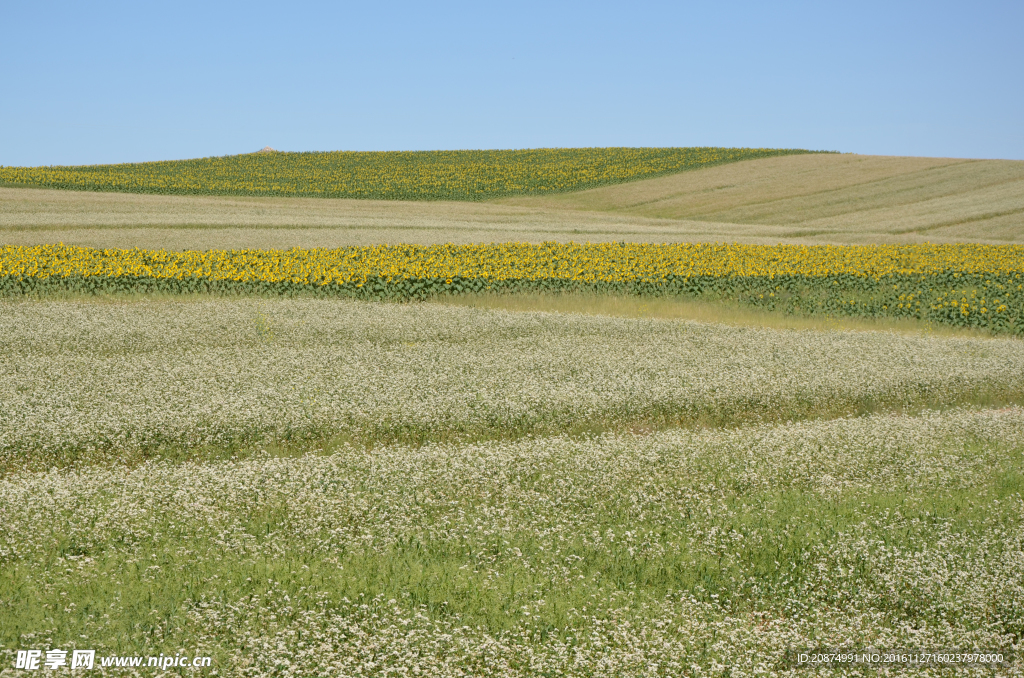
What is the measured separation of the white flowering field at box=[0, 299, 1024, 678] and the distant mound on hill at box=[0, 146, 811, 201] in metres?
49.9

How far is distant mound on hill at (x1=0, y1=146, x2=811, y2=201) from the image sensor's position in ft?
208

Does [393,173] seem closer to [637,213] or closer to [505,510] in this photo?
[637,213]

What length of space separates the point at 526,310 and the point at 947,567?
1787 cm

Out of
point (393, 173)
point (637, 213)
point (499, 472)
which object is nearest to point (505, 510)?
point (499, 472)

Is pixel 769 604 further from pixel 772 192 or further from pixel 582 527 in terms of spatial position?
pixel 772 192

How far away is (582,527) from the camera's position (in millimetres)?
8031

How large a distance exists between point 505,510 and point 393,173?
67.2m

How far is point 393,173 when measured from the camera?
2881 inches

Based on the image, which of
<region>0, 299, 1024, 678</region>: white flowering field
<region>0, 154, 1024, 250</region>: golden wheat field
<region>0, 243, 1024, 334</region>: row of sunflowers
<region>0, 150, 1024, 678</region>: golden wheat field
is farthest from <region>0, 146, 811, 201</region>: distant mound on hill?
<region>0, 299, 1024, 678</region>: white flowering field

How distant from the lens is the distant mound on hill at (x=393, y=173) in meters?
63.3

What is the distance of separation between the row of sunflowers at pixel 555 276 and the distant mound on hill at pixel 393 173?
34.6m

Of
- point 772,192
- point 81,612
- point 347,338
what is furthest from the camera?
point 772,192

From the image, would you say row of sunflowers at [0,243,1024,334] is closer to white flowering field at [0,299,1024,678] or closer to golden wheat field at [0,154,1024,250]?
Result: golden wheat field at [0,154,1024,250]

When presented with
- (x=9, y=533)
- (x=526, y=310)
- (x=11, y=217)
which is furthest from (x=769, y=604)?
(x=11, y=217)
